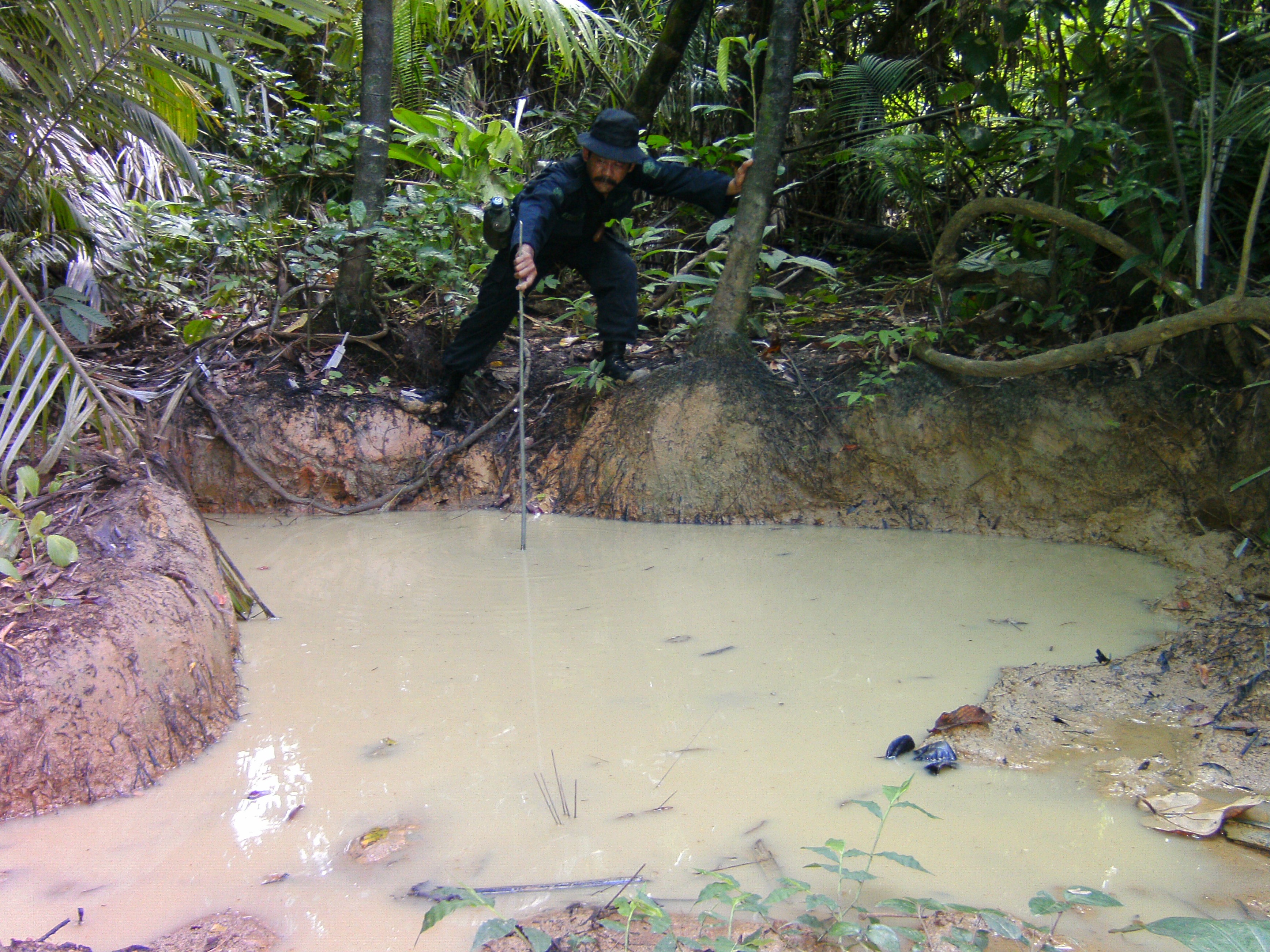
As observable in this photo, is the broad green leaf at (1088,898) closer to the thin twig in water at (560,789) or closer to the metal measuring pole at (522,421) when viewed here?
the thin twig in water at (560,789)

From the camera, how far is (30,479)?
96.7 inches

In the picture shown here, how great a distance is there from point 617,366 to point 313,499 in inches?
69.0

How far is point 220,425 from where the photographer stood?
4.33m

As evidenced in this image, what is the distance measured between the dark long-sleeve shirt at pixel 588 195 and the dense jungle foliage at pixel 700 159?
1.89ft

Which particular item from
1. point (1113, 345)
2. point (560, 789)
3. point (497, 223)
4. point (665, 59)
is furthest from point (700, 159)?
point (560, 789)

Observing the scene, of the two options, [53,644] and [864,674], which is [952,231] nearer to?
[864,674]

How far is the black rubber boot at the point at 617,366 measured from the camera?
14.5ft

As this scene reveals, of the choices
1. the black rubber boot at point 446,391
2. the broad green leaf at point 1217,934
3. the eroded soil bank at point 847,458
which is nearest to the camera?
the broad green leaf at point 1217,934

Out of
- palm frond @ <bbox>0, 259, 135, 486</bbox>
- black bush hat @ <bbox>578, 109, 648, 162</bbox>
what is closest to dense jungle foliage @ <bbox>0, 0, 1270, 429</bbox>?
palm frond @ <bbox>0, 259, 135, 486</bbox>

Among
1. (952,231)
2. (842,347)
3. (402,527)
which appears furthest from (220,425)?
(952,231)

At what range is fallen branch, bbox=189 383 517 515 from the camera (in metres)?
4.33

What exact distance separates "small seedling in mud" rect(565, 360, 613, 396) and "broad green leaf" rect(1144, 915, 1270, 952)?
11.5ft

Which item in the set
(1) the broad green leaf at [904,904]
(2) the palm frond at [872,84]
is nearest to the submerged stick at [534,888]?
(1) the broad green leaf at [904,904]

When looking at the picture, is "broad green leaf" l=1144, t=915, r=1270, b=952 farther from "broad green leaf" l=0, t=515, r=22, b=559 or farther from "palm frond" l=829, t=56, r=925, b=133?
"palm frond" l=829, t=56, r=925, b=133
